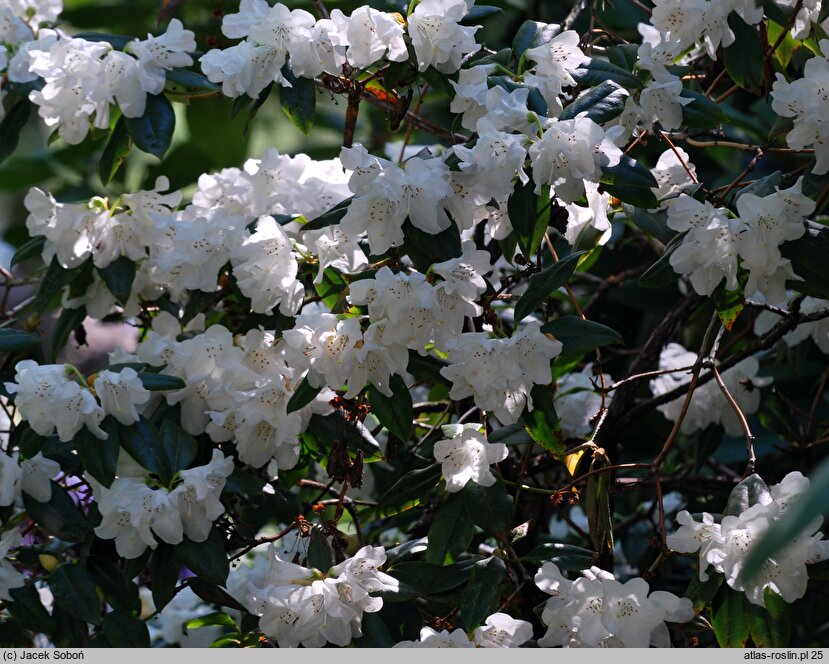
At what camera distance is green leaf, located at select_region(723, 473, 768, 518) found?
1130 mm

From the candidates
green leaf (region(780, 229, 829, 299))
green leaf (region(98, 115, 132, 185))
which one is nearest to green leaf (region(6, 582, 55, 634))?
green leaf (region(98, 115, 132, 185))

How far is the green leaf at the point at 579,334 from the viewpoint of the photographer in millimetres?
1180

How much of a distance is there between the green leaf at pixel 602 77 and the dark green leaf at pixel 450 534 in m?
0.57

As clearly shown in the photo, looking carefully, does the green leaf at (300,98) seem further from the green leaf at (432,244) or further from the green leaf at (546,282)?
the green leaf at (546,282)

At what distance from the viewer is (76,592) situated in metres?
1.28

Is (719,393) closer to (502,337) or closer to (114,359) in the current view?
(502,337)

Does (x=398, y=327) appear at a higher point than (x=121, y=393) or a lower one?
higher

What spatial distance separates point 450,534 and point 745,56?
2.63 ft

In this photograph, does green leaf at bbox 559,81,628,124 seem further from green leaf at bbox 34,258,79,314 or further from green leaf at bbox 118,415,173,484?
green leaf at bbox 34,258,79,314

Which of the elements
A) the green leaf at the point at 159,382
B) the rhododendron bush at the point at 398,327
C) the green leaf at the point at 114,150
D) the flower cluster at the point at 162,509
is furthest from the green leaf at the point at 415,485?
the green leaf at the point at 114,150

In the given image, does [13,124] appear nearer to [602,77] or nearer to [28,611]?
[28,611]

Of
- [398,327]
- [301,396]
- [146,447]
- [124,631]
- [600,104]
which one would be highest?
[600,104]

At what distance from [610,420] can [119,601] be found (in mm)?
785

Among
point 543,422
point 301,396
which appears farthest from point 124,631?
point 543,422
